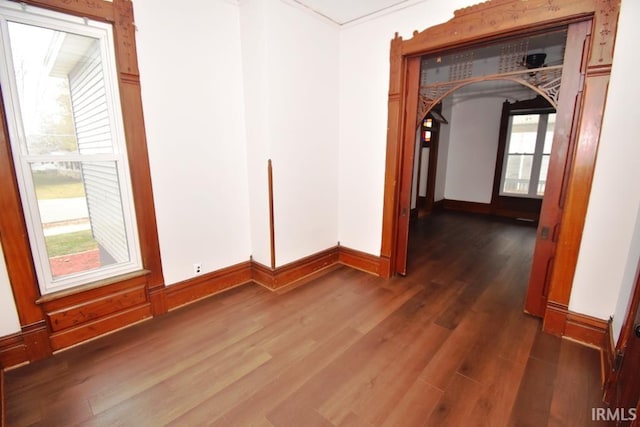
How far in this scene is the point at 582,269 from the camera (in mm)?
2188

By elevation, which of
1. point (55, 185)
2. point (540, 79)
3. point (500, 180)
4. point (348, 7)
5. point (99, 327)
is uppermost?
point (348, 7)

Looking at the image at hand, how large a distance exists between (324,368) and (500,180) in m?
6.16

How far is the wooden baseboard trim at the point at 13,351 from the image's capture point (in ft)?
6.21

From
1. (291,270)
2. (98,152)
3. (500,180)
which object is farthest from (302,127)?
(500,180)

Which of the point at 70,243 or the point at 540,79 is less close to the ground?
the point at 540,79

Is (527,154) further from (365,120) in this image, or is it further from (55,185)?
(55,185)

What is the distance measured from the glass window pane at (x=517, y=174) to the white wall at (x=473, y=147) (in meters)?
0.31

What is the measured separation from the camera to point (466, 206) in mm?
6855

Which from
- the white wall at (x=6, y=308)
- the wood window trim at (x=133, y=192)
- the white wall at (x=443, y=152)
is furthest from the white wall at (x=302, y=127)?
the white wall at (x=443, y=152)

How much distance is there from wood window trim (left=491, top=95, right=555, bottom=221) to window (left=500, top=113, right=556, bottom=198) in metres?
0.11

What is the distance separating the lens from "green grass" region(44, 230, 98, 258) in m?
2.11

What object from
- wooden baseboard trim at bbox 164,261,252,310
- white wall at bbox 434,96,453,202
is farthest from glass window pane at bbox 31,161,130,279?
white wall at bbox 434,96,453,202

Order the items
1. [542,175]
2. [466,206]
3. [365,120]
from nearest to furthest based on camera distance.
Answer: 1. [365,120]
2. [542,175]
3. [466,206]

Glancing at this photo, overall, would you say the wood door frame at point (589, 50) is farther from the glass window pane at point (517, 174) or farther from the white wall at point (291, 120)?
the glass window pane at point (517, 174)
